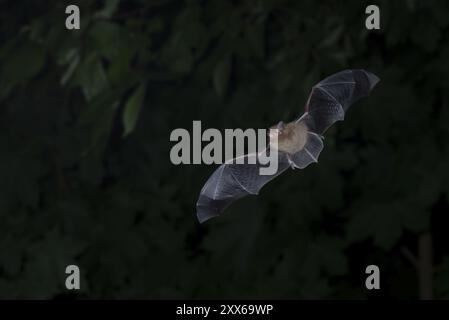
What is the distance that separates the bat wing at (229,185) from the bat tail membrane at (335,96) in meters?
0.11

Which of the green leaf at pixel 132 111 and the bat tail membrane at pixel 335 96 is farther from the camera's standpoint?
the green leaf at pixel 132 111

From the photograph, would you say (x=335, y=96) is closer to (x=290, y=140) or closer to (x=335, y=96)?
(x=335, y=96)

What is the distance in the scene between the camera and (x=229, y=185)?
141cm

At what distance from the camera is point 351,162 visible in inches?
118

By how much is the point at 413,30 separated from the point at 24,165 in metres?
1.36

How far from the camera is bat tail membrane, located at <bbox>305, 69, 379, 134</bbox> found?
4.74 ft

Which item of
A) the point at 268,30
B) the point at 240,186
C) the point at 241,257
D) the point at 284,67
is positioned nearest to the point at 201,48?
the point at 284,67

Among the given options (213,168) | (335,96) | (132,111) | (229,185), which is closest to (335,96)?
(335,96)

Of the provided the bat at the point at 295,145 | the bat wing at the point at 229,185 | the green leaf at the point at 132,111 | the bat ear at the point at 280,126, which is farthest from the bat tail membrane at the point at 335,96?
the green leaf at the point at 132,111

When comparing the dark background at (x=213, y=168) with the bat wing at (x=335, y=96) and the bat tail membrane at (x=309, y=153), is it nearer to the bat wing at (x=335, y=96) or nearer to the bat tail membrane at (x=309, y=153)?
the bat wing at (x=335, y=96)

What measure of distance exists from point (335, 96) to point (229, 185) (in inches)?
11.2

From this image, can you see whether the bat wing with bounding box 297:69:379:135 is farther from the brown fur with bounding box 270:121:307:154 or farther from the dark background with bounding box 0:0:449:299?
the dark background with bounding box 0:0:449:299

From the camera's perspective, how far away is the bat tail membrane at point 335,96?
144 centimetres

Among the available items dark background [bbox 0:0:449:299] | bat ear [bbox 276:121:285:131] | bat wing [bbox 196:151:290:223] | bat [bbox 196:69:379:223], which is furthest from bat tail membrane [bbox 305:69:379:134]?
dark background [bbox 0:0:449:299]
